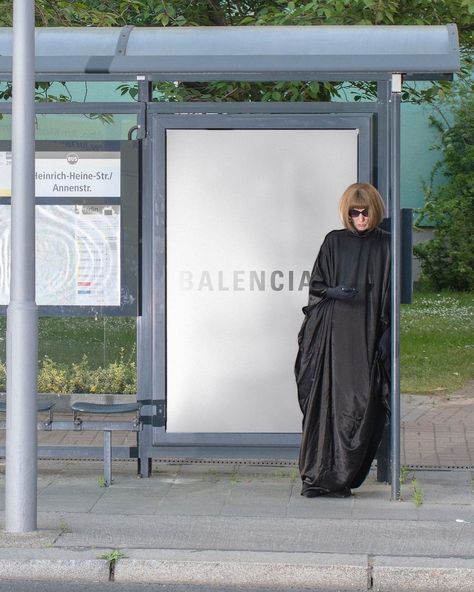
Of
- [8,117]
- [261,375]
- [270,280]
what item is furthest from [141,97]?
[261,375]

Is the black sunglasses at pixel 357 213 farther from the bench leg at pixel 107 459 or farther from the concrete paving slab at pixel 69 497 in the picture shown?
the concrete paving slab at pixel 69 497

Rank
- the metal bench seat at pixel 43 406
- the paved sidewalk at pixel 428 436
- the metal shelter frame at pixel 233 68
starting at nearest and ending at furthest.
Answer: the metal shelter frame at pixel 233 68, the metal bench seat at pixel 43 406, the paved sidewalk at pixel 428 436

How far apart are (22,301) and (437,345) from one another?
10.3m

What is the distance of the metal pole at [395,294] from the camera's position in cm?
759

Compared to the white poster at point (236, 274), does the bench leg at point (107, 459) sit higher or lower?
lower

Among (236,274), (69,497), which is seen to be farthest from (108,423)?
(236,274)

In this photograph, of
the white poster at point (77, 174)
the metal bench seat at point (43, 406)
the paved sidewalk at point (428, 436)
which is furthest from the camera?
the paved sidewalk at point (428, 436)

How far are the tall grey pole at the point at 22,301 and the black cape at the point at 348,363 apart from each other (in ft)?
6.11

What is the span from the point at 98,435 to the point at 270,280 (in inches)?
85.7

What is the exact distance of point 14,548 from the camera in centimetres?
656

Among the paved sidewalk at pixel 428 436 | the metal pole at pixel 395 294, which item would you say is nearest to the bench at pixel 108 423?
the paved sidewalk at pixel 428 436

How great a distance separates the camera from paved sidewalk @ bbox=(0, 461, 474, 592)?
20.5 ft

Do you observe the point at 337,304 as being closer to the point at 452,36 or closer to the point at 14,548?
the point at 452,36

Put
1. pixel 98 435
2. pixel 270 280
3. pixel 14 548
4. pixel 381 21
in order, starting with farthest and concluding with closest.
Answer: pixel 381 21 < pixel 98 435 < pixel 270 280 < pixel 14 548
